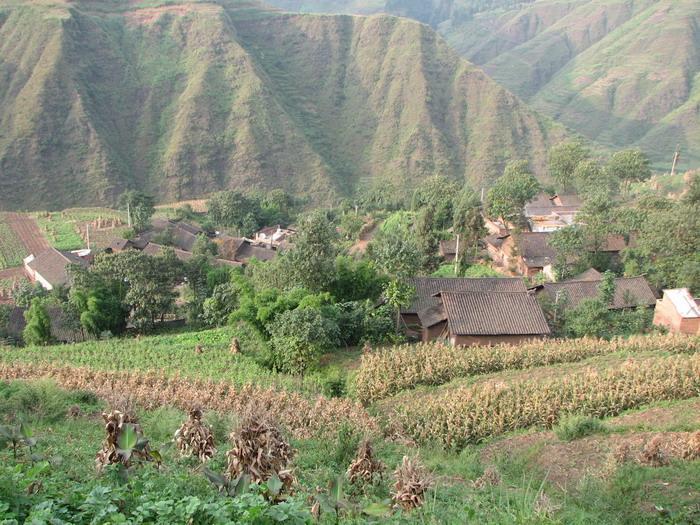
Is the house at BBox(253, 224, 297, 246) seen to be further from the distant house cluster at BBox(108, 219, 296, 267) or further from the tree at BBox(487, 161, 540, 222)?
the tree at BBox(487, 161, 540, 222)

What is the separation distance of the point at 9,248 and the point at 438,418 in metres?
38.3

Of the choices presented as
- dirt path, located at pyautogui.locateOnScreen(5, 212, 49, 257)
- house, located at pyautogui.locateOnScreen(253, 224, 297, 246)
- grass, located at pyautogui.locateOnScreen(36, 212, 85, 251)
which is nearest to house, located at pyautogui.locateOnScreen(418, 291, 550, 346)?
house, located at pyautogui.locateOnScreen(253, 224, 297, 246)

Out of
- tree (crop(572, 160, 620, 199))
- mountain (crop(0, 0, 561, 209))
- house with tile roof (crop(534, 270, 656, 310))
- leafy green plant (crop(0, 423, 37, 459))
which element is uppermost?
mountain (crop(0, 0, 561, 209))

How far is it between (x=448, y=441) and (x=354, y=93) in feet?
236

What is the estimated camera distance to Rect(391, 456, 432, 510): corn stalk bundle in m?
7.00

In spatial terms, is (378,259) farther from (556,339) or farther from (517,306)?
(556,339)

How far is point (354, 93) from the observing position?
79438 mm

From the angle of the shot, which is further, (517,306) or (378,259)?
(378,259)

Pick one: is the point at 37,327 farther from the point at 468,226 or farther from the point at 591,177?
the point at 591,177

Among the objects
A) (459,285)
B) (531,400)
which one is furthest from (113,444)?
(459,285)

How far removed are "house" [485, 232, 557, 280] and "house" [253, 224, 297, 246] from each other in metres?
17.0

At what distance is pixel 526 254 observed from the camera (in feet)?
97.5

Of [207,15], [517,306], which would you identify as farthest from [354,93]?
[517,306]

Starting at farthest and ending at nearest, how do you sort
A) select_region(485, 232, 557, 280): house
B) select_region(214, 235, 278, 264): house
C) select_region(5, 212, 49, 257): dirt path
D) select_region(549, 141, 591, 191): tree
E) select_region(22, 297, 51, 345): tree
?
select_region(549, 141, 591, 191): tree < select_region(5, 212, 49, 257): dirt path < select_region(214, 235, 278, 264): house < select_region(485, 232, 557, 280): house < select_region(22, 297, 51, 345): tree
